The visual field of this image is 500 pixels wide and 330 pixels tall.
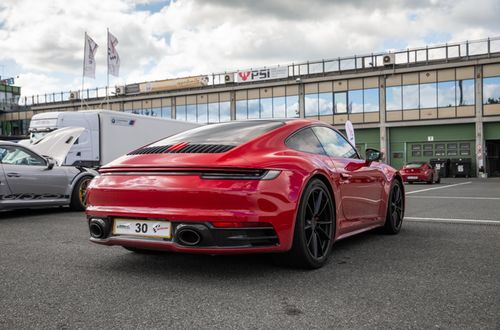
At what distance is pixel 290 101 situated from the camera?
42062mm

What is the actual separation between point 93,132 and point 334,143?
531 inches

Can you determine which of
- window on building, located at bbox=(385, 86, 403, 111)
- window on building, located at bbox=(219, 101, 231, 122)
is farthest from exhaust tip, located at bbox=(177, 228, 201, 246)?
window on building, located at bbox=(219, 101, 231, 122)

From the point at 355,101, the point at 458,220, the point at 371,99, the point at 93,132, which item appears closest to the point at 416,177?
the point at 93,132

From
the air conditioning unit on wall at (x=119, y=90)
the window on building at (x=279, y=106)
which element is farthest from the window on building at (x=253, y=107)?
the air conditioning unit on wall at (x=119, y=90)

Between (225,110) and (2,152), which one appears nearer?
(2,152)

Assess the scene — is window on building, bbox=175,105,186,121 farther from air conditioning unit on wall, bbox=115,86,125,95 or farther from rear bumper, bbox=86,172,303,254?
rear bumper, bbox=86,172,303,254

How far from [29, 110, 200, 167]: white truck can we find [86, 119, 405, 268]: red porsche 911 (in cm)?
1291

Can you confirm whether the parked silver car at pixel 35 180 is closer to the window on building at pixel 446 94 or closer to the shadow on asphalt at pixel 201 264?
the shadow on asphalt at pixel 201 264

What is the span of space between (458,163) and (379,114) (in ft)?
23.7

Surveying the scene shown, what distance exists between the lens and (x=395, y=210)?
6.16m


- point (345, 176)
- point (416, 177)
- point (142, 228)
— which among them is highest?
point (345, 176)

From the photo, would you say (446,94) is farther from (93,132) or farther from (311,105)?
(93,132)

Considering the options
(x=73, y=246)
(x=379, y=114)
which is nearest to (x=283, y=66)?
(x=379, y=114)

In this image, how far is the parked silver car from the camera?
8297 mm
